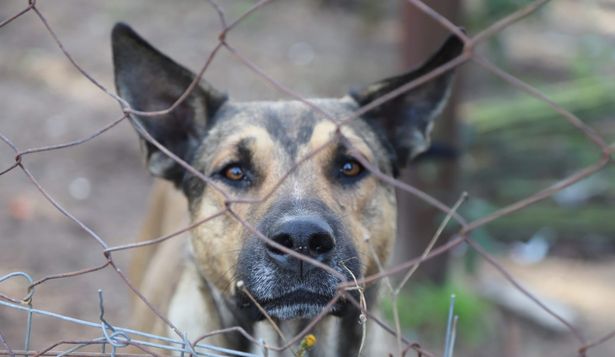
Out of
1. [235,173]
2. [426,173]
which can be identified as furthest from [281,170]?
[426,173]

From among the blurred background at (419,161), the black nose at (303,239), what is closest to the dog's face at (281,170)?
the black nose at (303,239)

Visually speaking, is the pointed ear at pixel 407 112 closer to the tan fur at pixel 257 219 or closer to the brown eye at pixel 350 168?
the tan fur at pixel 257 219

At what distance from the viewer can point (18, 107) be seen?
7.97 m

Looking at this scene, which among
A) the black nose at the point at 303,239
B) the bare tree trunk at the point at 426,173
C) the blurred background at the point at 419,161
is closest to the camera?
the black nose at the point at 303,239

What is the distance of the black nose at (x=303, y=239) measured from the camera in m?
2.50

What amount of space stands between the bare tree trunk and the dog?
165 centimetres

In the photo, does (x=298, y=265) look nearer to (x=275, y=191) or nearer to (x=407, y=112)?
(x=275, y=191)

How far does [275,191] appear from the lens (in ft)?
9.43

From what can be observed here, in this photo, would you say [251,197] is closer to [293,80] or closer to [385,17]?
[293,80]

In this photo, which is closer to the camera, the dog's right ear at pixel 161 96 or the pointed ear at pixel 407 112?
the dog's right ear at pixel 161 96

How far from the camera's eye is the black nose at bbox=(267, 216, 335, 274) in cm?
250

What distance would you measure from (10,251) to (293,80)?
A: 3.80 m

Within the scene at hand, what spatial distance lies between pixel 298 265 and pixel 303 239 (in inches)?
4.6

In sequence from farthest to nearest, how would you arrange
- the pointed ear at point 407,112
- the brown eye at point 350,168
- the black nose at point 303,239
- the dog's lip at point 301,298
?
the pointed ear at point 407,112, the brown eye at point 350,168, the dog's lip at point 301,298, the black nose at point 303,239
